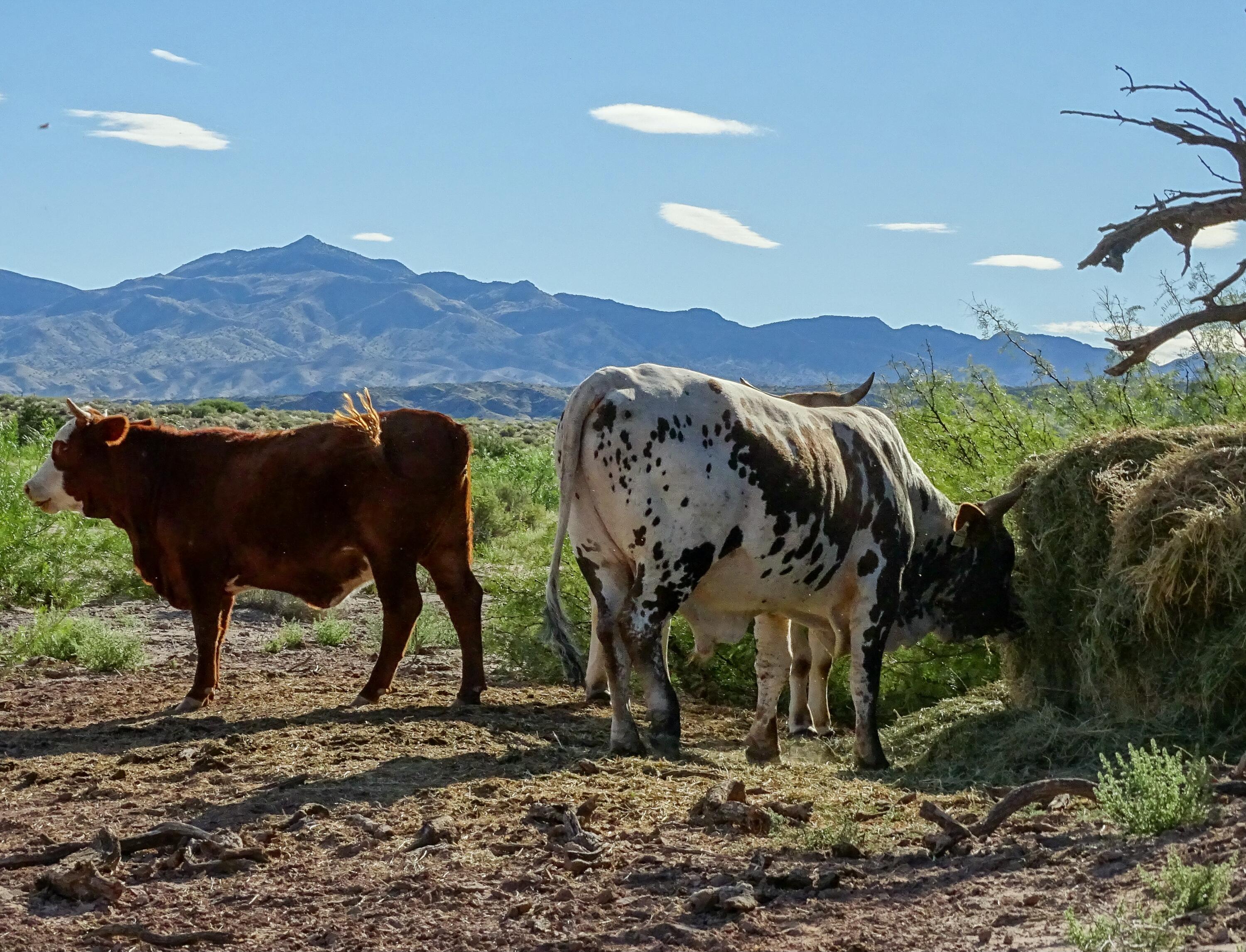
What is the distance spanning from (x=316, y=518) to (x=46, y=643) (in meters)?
3.54

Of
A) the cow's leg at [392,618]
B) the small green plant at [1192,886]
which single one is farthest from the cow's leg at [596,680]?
the small green plant at [1192,886]

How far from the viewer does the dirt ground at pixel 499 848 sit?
14.9 ft

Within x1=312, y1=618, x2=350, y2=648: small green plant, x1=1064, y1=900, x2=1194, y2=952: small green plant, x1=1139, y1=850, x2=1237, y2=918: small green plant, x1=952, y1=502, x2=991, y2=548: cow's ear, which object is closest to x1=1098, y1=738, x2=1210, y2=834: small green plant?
x1=1139, y1=850, x2=1237, y2=918: small green plant

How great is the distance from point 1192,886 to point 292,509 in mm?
6411

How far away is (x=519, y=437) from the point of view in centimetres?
5088

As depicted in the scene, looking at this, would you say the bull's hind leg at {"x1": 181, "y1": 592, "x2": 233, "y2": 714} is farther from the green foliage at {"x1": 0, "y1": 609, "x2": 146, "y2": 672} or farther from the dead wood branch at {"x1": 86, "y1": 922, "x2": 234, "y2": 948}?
the dead wood branch at {"x1": 86, "y1": 922, "x2": 234, "y2": 948}

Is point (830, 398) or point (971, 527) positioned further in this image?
point (830, 398)

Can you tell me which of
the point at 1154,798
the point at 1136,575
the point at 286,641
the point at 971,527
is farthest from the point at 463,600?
the point at 1154,798

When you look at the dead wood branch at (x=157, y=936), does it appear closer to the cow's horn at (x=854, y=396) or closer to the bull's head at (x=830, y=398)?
the bull's head at (x=830, y=398)

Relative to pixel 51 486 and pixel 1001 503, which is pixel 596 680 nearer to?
pixel 1001 503

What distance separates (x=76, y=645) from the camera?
11.2 m

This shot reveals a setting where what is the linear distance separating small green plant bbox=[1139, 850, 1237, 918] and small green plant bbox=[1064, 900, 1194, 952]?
3.4 inches

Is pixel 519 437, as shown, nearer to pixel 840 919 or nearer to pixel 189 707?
pixel 189 707

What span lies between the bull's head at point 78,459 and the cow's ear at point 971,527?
5.47 meters
